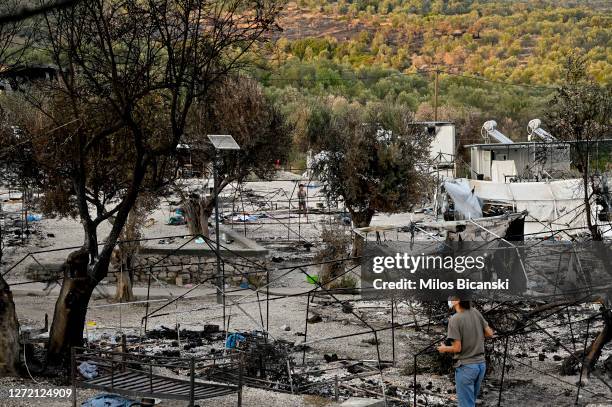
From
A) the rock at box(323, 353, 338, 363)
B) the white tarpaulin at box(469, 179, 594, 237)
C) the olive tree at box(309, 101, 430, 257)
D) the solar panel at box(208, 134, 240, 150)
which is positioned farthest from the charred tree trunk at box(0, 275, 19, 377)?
the white tarpaulin at box(469, 179, 594, 237)

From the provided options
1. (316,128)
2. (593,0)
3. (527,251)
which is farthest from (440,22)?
(527,251)

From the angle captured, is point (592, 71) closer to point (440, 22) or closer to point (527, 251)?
point (440, 22)

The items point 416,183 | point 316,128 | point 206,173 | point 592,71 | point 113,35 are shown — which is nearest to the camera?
point 113,35

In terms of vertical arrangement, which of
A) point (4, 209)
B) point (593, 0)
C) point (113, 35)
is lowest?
point (4, 209)

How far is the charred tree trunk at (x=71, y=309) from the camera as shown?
10195 millimetres

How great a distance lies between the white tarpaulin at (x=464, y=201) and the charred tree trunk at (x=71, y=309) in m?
12.4

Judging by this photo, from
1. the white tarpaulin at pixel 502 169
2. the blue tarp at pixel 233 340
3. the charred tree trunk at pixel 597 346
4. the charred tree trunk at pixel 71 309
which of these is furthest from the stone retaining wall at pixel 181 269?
the white tarpaulin at pixel 502 169

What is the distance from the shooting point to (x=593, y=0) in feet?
391

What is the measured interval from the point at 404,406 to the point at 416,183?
13634mm

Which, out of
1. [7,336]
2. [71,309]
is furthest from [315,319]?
[7,336]

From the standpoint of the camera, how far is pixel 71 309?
10227 mm

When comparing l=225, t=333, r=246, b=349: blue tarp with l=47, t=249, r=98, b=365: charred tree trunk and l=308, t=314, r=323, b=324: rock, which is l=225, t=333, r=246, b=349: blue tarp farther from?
l=47, t=249, r=98, b=365: charred tree trunk

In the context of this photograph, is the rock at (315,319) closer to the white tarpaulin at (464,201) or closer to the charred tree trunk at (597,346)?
the charred tree trunk at (597,346)

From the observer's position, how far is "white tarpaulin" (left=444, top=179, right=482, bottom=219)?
2130 cm
